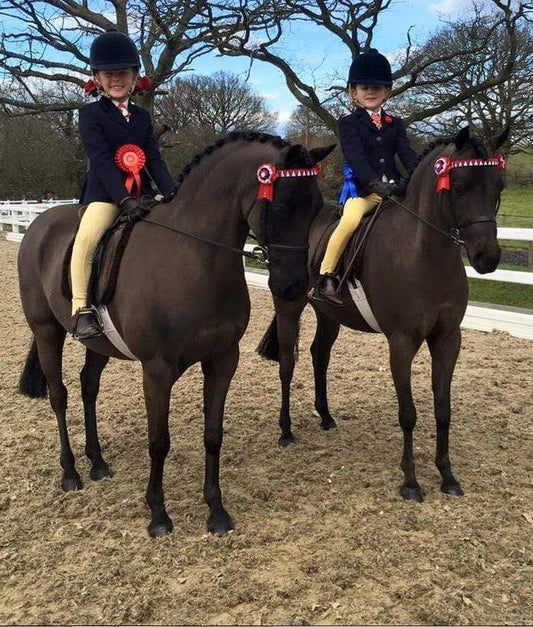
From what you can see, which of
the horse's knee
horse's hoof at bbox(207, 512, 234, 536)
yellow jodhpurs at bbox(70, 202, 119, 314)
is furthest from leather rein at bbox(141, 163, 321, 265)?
the horse's knee

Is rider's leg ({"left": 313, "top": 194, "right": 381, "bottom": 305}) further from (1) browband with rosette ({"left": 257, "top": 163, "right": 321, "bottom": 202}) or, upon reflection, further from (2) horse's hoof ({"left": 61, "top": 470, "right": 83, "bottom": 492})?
(2) horse's hoof ({"left": 61, "top": 470, "right": 83, "bottom": 492})

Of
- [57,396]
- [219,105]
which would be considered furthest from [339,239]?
[219,105]

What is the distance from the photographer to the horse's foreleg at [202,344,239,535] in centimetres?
331

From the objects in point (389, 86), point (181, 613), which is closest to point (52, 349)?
point (181, 613)

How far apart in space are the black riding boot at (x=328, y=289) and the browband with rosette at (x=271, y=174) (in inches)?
63.6

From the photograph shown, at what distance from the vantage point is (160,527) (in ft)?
10.8

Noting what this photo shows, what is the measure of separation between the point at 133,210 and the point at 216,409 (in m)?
1.26

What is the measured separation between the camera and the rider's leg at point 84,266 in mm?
3350

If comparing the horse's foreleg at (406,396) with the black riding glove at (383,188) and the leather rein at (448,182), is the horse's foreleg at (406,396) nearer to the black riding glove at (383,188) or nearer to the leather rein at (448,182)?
the leather rein at (448,182)

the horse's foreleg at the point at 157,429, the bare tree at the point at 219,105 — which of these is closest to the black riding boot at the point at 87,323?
the horse's foreleg at the point at 157,429

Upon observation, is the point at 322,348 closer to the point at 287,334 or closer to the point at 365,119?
the point at 287,334

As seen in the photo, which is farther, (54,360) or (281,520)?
(54,360)

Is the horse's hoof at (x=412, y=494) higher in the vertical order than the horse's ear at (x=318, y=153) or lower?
lower

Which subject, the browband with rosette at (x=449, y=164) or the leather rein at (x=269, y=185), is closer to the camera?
the leather rein at (x=269, y=185)
